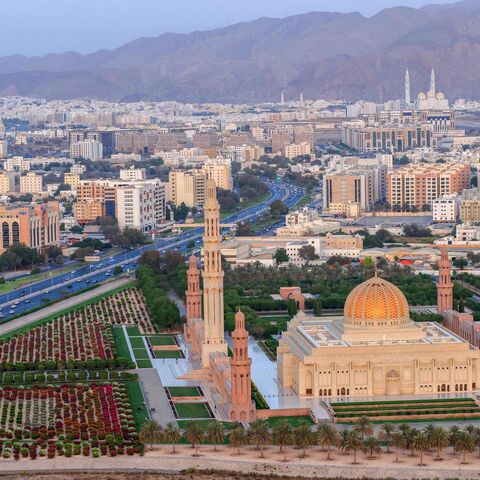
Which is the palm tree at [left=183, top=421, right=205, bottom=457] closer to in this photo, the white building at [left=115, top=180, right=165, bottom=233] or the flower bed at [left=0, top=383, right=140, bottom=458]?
the flower bed at [left=0, top=383, right=140, bottom=458]

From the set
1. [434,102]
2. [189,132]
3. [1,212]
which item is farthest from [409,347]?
[434,102]

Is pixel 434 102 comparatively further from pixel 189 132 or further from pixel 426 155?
pixel 426 155

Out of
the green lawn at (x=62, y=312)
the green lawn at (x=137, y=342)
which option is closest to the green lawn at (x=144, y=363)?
the green lawn at (x=137, y=342)

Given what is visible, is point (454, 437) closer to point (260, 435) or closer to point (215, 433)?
point (260, 435)

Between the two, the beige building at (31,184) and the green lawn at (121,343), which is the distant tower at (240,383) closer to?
the green lawn at (121,343)

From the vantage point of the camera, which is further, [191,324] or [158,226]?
[158,226]

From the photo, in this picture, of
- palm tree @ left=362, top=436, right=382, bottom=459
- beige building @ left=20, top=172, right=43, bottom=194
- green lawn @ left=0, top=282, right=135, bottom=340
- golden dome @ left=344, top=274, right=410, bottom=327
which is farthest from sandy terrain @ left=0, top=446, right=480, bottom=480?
beige building @ left=20, top=172, right=43, bottom=194

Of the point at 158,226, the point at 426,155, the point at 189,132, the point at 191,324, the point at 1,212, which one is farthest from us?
the point at 189,132
